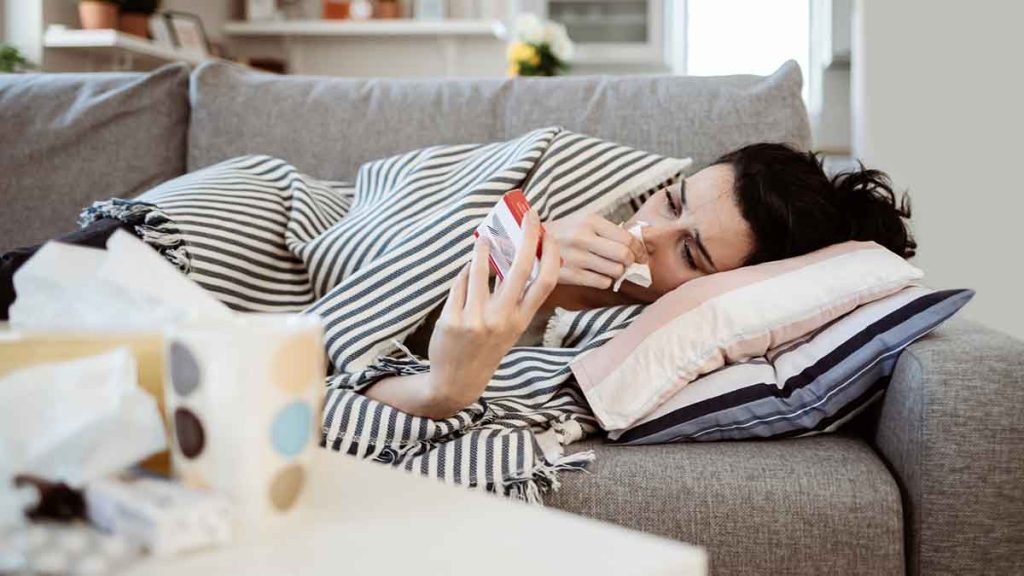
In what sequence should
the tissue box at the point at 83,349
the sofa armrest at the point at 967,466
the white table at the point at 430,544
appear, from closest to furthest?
the white table at the point at 430,544, the tissue box at the point at 83,349, the sofa armrest at the point at 967,466

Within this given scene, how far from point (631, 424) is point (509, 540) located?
30.0 inches

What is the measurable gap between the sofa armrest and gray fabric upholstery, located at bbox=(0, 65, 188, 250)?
4.81ft

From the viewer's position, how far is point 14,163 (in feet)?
6.29

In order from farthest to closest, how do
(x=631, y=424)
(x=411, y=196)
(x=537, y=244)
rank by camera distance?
(x=411, y=196) → (x=631, y=424) → (x=537, y=244)

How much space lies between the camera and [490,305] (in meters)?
0.99

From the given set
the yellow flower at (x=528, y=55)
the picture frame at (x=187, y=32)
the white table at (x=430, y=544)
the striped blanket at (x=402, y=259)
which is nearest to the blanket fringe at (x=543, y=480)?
the striped blanket at (x=402, y=259)

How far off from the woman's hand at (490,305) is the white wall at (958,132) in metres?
2.30

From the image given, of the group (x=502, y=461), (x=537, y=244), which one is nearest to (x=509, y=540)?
(x=537, y=244)

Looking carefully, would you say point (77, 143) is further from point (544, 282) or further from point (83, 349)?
point (83, 349)

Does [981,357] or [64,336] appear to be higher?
[64,336]

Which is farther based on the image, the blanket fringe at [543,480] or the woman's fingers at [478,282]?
the blanket fringe at [543,480]

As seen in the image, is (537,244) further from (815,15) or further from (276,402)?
(815,15)

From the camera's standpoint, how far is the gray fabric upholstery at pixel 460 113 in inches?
70.8

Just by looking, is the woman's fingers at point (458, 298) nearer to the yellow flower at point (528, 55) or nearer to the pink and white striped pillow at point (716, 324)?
the pink and white striped pillow at point (716, 324)
